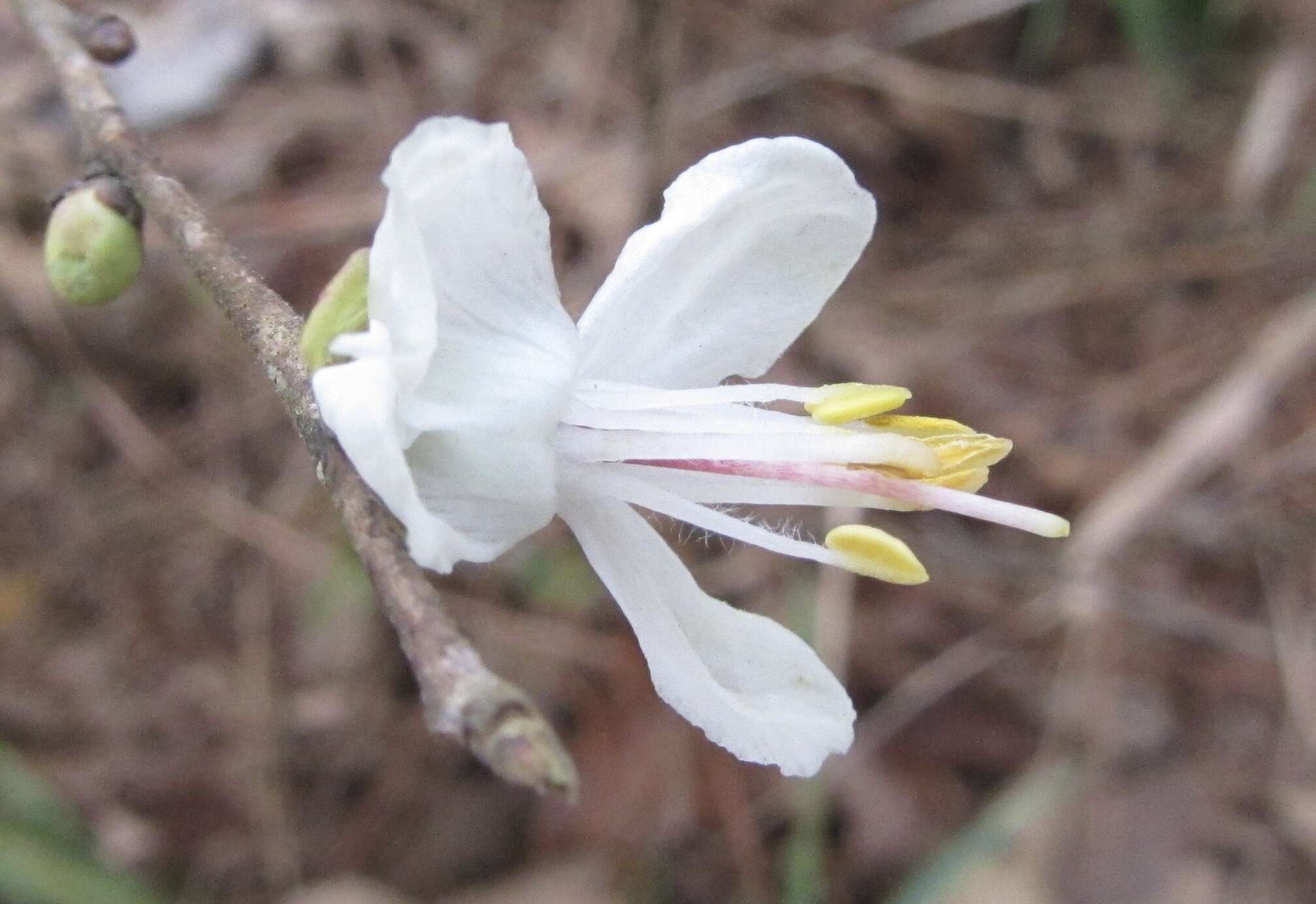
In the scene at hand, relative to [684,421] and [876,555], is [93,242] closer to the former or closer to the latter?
[684,421]

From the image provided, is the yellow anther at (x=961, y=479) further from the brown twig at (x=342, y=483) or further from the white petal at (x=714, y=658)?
the brown twig at (x=342, y=483)

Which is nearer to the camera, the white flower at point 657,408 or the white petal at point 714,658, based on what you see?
the white flower at point 657,408

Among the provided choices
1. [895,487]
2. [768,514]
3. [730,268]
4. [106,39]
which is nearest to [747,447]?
[895,487]

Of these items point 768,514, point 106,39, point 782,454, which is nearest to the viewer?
point 782,454

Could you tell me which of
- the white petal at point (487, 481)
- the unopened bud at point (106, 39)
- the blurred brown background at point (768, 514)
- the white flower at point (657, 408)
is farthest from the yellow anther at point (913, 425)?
the blurred brown background at point (768, 514)

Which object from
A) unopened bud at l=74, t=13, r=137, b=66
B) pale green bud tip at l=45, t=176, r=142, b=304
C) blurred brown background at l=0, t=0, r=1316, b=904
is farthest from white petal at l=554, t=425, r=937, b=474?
blurred brown background at l=0, t=0, r=1316, b=904
